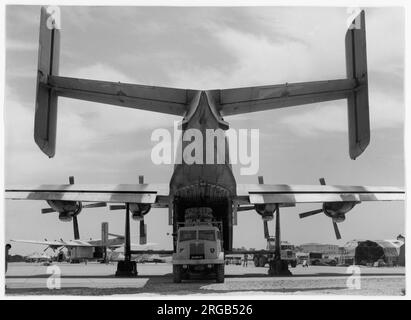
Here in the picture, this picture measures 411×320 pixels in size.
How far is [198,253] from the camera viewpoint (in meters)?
22.4

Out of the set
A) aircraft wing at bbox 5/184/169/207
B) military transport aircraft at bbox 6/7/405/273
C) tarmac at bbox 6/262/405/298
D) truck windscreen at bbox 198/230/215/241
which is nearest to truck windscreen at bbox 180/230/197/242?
truck windscreen at bbox 198/230/215/241

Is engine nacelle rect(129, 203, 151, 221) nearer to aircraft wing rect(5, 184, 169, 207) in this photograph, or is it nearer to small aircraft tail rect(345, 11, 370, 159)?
aircraft wing rect(5, 184, 169, 207)

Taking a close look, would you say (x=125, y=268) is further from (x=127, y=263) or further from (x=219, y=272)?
(x=219, y=272)

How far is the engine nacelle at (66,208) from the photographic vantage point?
1047 inches

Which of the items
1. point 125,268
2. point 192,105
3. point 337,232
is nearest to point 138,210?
point 125,268

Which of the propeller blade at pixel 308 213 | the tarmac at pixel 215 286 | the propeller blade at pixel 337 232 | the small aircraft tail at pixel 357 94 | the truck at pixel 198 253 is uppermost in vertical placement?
the small aircraft tail at pixel 357 94

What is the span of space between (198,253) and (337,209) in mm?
9790

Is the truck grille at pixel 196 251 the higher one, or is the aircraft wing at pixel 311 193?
the aircraft wing at pixel 311 193

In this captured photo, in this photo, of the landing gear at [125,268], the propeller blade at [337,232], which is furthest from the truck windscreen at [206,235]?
the propeller blade at [337,232]

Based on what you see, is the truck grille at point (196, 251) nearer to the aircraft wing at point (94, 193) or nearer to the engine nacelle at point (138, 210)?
the aircraft wing at point (94, 193)

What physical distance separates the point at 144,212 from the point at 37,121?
11.4 meters

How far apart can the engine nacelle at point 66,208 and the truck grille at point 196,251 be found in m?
8.17

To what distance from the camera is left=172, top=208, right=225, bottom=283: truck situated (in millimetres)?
22328
